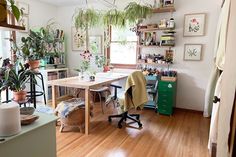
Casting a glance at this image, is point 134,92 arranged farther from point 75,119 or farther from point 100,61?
point 100,61

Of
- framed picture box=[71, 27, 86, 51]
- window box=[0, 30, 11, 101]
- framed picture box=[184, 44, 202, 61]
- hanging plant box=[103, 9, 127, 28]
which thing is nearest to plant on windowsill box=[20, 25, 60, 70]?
window box=[0, 30, 11, 101]

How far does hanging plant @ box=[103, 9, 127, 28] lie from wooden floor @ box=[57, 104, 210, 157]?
6.91 ft

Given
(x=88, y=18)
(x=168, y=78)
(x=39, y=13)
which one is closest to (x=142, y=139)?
(x=168, y=78)

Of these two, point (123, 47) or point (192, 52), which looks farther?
point (123, 47)

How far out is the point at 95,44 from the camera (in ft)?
16.1

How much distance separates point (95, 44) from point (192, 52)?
2425 mm

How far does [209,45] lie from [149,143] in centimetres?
241

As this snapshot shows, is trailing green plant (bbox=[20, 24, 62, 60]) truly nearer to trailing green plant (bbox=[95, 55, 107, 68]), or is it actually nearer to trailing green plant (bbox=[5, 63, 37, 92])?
trailing green plant (bbox=[5, 63, 37, 92])

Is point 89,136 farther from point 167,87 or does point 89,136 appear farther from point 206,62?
point 206,62

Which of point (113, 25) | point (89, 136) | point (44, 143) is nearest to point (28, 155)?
point (44, 143)

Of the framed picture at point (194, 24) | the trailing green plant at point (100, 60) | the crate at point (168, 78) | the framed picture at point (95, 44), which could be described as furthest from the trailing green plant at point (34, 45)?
the framed picture at point (194, 24)

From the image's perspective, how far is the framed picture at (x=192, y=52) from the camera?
3.82m

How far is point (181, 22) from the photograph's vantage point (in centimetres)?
391

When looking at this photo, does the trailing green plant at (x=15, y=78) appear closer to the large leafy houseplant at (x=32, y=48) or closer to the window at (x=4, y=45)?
the large leafy houseplant at (x=32, y=48)
